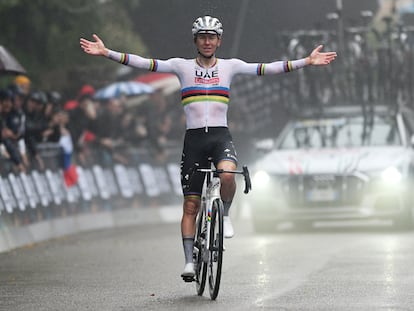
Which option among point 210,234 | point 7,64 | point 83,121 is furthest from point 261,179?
point 210,234

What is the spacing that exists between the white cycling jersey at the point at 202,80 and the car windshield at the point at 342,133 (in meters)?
9.41

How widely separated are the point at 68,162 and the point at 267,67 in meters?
9.94

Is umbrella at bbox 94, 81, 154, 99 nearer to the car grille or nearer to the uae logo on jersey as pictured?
the car grille

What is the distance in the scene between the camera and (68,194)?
71.2 feet

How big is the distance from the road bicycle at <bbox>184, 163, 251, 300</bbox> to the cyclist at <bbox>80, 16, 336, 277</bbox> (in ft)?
0.30

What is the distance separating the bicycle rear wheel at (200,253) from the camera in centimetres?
1168

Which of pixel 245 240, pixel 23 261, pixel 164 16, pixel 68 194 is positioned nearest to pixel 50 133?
pixel 68 194

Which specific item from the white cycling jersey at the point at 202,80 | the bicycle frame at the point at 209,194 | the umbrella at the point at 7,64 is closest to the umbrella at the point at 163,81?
the umbrella at the point at 7,64

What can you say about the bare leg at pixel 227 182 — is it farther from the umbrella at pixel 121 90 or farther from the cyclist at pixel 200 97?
the umbrella at pixel 121 90

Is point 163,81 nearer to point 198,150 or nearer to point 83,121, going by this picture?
point 83,121

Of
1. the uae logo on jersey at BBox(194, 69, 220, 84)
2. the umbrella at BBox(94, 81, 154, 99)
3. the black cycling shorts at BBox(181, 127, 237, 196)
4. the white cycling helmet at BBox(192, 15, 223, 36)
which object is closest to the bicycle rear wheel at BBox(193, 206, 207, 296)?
the black cycling shorts at BBox(181, 127, 237, 196)

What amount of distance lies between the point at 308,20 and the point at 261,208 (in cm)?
446

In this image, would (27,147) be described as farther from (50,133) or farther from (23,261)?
(23,261)

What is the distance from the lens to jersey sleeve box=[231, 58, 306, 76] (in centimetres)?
1220
